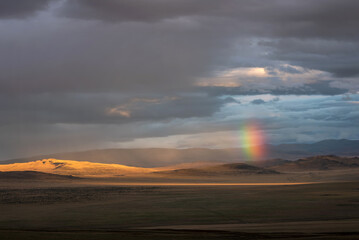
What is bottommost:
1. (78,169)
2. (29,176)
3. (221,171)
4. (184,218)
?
(184,218)

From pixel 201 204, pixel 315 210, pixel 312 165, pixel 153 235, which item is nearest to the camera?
pixel 153 235

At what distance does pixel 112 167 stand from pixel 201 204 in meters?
139

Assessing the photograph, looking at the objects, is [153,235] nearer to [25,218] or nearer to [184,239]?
[184,239]


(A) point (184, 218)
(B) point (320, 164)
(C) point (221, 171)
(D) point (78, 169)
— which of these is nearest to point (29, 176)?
(D) point (78, 169)

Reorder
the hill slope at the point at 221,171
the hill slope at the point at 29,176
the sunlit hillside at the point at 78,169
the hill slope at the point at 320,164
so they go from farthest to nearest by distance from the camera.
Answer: the hill slope at the point at 320,164 < the sunlit hillside at the point at 78,169 < the hill slope at the point at 221,171 < the hill slope at the point at 29,176

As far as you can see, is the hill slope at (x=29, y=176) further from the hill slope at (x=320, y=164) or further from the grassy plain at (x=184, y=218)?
the hill slope at (x=320, y=164)

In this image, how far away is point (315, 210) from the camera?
45.1 m

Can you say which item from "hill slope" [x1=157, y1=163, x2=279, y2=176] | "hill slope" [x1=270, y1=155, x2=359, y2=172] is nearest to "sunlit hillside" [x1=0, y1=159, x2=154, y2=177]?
"hill slope" [x1=157, y1=163, x2=279, y2=176]

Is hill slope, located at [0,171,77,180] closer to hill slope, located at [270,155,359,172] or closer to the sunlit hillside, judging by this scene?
the sunlit hillside

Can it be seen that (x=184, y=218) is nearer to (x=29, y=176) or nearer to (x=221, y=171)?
(x=29, y=176)

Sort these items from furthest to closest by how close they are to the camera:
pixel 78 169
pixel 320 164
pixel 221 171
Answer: pixel 320 164
pixel 78 169
pixel 221 171

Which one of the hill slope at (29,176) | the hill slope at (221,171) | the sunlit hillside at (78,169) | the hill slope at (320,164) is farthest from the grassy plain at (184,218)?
the hill slope at (320,164)

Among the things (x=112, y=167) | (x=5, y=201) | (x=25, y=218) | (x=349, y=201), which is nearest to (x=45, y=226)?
(x=25, y=218)

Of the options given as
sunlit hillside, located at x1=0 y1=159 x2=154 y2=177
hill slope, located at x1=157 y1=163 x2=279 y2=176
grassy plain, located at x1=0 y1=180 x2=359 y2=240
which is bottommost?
grassy plain, located at x1=0 y1=180 x2=359 y2=240
